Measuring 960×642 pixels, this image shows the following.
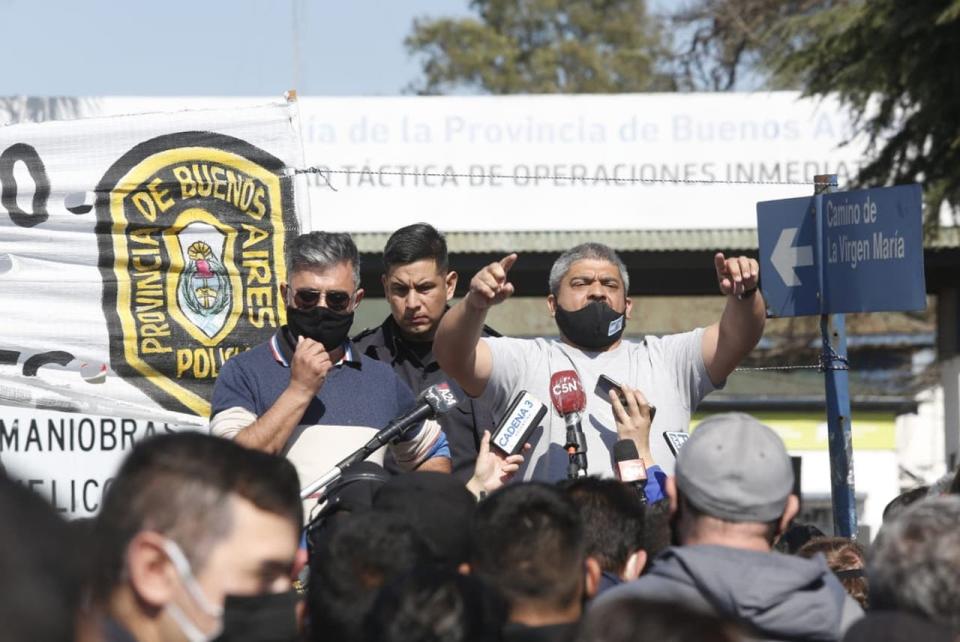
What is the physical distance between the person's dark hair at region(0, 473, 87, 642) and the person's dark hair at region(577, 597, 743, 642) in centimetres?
79

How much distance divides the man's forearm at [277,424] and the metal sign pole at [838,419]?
2757 millimetres

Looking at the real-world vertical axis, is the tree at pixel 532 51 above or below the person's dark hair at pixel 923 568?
above

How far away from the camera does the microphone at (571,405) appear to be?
15.6ft

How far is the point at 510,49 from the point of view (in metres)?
44.7

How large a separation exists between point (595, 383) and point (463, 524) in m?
1.79

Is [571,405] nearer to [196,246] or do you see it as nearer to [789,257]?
[196,246]

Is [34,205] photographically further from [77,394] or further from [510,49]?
[510,49]

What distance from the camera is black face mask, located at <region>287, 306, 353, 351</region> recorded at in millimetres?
4871

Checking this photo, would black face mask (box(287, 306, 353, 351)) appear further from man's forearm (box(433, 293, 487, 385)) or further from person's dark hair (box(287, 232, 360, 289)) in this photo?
man's forearm (box(433, 293, 487, 385))

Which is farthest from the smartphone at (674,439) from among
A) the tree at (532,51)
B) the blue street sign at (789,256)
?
the tree at (532,51)

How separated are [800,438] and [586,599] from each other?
1692cm

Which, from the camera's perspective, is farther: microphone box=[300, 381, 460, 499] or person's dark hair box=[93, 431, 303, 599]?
Answer: microphone box=[300, 381, 460, 499]

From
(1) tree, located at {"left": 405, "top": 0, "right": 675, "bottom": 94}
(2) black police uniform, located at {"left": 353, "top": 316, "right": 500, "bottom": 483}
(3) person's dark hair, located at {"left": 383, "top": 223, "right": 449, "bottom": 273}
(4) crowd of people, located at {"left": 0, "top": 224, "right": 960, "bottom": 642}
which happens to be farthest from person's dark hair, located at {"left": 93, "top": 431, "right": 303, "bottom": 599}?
(1) tree, located at {"left": 405, "top": 0, "right": 675, "bottom": 94}

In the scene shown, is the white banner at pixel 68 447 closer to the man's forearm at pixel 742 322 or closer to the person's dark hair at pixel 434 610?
the man's forearm at pixel 742 322
